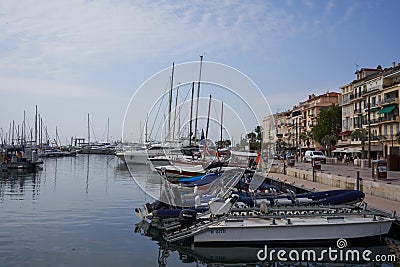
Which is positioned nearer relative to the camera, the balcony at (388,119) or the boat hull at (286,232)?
the boat hull at (286,232)

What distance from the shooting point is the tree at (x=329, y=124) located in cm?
9062

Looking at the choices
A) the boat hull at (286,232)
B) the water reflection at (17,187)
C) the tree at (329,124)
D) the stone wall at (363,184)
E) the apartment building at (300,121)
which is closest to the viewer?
the boat hull at (286,232)

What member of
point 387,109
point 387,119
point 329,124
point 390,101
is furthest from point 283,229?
point 329,124

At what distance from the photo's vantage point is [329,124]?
298 feet

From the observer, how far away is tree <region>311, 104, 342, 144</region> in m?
90.6

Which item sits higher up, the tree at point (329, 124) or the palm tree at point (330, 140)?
the tree at point (329, 124)

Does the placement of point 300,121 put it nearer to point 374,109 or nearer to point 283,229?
point 374,109

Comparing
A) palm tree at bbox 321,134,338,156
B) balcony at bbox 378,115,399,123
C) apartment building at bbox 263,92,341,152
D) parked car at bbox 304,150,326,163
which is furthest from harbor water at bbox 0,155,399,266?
apartment building at bbox 263,92,341,152

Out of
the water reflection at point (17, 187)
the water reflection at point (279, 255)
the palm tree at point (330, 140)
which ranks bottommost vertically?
the water reflection at point (279, 255)

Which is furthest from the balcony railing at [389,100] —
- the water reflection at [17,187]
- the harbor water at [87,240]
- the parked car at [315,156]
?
the water reflection at [17,187]

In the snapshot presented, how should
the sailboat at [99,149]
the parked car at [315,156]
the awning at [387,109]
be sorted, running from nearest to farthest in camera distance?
the parked car at [315,156] < the awning at [387,109] < the sailboat at [99,149]

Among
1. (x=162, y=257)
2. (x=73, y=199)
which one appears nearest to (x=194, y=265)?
(x=162, y=257)

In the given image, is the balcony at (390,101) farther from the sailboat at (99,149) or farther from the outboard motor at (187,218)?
the sailboat at (99,149)

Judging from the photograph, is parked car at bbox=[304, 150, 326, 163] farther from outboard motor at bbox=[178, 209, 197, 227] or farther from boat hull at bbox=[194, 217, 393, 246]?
outboard motor at bbox=[178, 209, 197, 227]
